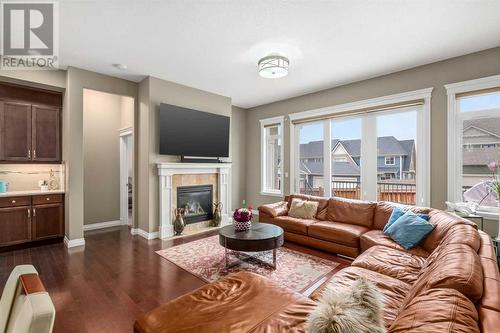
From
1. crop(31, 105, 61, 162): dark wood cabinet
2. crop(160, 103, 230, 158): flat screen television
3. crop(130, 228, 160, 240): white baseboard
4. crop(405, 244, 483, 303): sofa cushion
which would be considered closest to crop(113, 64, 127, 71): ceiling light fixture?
crop(160, 103, 230, 158): flat screen television

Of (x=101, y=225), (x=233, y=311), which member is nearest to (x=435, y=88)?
(x=233, y=311)

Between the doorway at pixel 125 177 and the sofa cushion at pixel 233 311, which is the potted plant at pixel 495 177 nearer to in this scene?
the sofa cushion at pixel 233 311

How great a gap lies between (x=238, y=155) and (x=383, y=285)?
16.9ft

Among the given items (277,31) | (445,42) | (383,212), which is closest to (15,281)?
(277,31)

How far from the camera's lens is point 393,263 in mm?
2342

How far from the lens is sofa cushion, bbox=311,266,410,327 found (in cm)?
162

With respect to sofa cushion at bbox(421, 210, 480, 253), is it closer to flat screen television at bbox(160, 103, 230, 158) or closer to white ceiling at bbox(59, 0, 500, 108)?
white ceiling at bbox(59, 0, 500, 108)

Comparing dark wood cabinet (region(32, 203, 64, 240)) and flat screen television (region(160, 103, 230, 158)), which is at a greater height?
flat screen television (region(160, 103, 230, 158))

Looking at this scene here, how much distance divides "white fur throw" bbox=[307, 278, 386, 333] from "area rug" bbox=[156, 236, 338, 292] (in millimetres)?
1699

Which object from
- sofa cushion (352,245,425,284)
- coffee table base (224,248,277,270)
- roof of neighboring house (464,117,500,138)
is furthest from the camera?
roof of neighboring house (464,117,500,138)

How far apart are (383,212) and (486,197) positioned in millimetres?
1397

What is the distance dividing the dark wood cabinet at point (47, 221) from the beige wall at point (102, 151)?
775 mm

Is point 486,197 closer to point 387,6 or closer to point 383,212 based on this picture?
point 383,212

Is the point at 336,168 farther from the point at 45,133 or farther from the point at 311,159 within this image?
the point at 45,133
